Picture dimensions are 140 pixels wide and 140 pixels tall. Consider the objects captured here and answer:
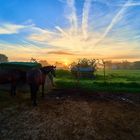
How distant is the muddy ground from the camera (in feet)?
31.6

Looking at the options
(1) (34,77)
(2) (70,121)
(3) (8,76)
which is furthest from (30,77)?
(2) (70,121)

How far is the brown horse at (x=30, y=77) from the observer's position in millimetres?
15578

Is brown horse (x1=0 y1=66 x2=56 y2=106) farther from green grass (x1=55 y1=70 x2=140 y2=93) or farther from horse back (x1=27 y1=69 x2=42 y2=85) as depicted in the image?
green grass (x1=55 y1=70 x2=140 y2=93)

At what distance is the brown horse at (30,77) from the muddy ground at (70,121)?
3.44 ft

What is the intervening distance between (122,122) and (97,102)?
4778mm

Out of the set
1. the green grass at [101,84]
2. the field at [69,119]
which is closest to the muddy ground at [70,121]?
the field at [69,119]

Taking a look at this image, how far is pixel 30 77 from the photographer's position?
15.6m

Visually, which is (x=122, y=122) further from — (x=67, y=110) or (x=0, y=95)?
(x=0, y=95)

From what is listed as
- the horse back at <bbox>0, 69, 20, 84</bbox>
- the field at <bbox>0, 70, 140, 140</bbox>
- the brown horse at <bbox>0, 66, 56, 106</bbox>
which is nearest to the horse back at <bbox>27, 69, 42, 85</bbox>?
the brown horse at <bbox>0, 66, 56, 106</bbox>

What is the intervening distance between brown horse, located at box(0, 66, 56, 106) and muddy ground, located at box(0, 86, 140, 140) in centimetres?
105

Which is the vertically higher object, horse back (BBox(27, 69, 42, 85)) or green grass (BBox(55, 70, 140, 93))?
horse back (BBox(27, 69, 42, 85))

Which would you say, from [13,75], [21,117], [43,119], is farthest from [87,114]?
[13,75]

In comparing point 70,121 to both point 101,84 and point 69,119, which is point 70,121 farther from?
point 101,84

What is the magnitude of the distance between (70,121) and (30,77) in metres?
Result: 5.20
